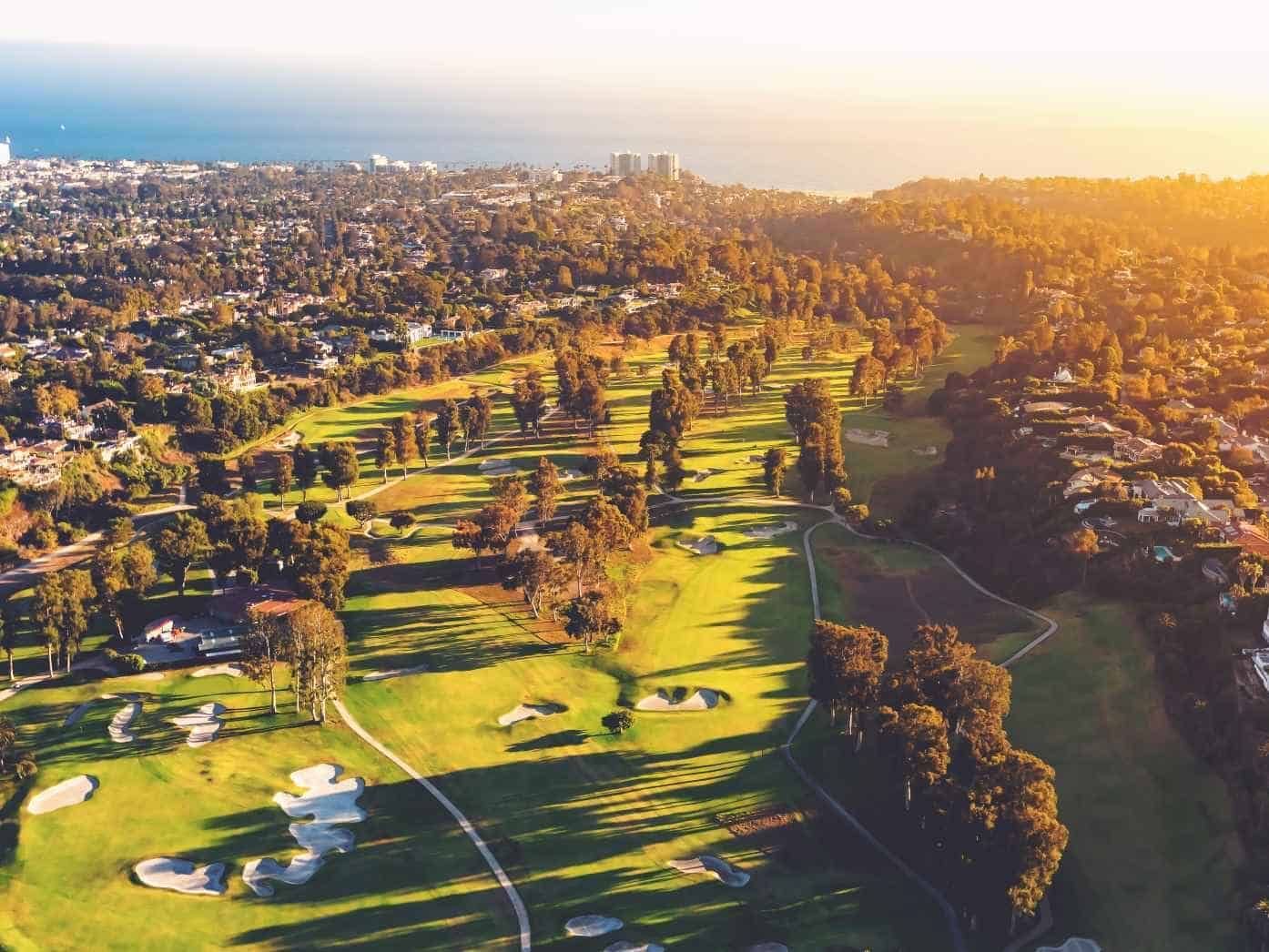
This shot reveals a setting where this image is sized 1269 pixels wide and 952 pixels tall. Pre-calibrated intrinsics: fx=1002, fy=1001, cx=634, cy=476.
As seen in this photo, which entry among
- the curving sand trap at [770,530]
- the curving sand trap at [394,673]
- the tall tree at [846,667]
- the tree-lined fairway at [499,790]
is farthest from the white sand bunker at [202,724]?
the curving sand trap at [770,530]

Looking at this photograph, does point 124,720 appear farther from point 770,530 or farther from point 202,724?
point 770,530

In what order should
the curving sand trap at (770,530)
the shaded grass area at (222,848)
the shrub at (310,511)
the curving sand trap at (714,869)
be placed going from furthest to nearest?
the curving sand trap at (770,530)
the shrub at (310,511)
the curving sand trap at (714,869)
the shaded grass area at (222,848)

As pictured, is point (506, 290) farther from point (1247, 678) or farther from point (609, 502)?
point (1247, 678)

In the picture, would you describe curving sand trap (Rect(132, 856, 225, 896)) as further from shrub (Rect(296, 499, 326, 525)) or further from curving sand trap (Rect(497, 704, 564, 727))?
shrub (Rect(296, 499, 326, 525))

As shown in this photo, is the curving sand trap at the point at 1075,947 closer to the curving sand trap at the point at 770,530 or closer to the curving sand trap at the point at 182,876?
the curving sand trap at the point at 182,876

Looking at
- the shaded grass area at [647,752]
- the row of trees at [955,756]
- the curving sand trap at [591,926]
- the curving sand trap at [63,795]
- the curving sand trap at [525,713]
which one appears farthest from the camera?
the curving sand trap at [525,713]

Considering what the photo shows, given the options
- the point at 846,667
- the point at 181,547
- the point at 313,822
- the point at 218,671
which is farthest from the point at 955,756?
the point at 181,547


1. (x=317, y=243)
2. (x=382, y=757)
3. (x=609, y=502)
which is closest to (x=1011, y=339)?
(x=609, y=502)
